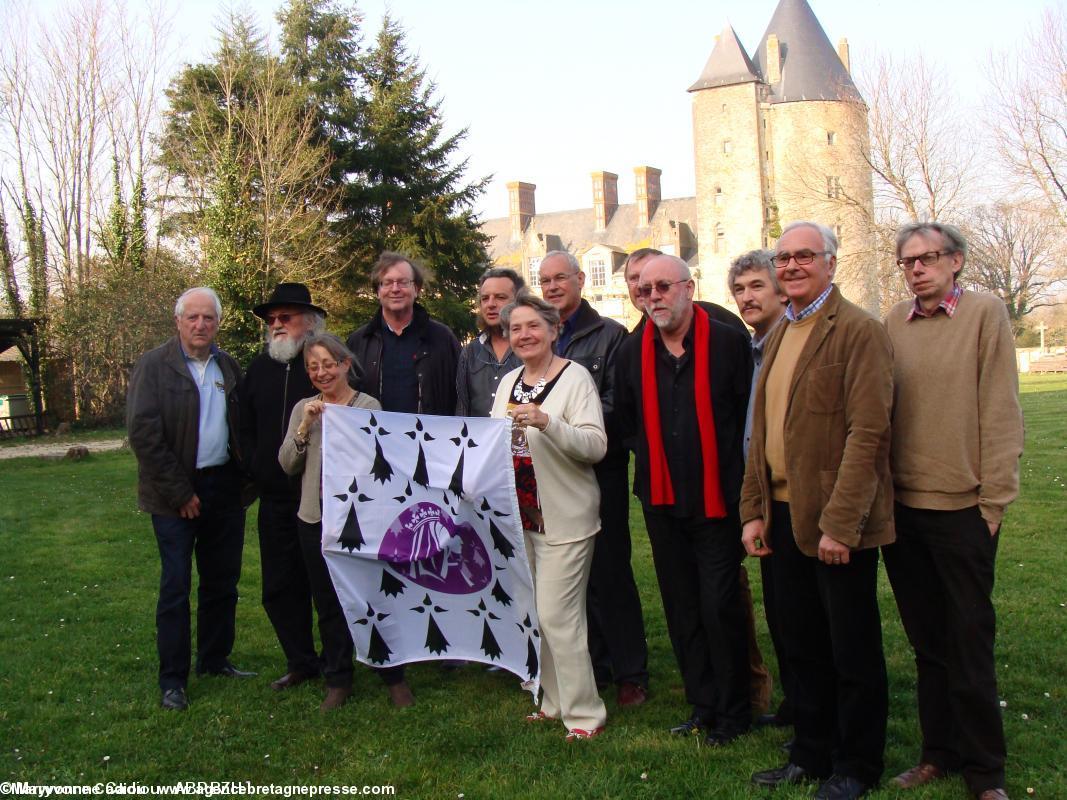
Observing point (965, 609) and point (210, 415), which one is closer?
point (965, 609)

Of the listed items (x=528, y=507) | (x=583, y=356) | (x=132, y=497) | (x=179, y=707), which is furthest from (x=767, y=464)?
(x=132, y=497)

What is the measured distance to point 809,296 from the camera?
4105 millimetres

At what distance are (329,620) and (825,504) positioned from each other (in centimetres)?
296

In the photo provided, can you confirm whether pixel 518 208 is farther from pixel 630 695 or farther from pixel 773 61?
pixel 630 695

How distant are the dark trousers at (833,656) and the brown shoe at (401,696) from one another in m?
2.17

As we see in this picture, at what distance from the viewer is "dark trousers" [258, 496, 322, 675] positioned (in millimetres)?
5902

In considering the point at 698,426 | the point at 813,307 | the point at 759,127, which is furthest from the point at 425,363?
the point at 759,127

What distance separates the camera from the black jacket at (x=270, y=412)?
5.82m

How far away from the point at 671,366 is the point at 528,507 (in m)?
1.00

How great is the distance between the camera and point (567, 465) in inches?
198

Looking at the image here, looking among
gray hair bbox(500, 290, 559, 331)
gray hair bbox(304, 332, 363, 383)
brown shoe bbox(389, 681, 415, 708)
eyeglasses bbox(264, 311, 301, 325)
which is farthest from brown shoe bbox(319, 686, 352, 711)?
gray hair bbox(500, 290, 559, 331)

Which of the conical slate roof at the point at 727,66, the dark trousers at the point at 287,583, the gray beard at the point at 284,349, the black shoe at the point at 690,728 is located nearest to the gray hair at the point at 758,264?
the black shoe at the point at 690,728

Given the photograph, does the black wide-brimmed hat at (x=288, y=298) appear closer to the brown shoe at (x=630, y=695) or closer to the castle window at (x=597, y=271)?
the brown shoe at (x=630, y=695)

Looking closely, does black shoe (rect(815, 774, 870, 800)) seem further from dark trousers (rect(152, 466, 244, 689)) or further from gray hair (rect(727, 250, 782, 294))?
dark trousers (rect(152, 466, 244, 689))
